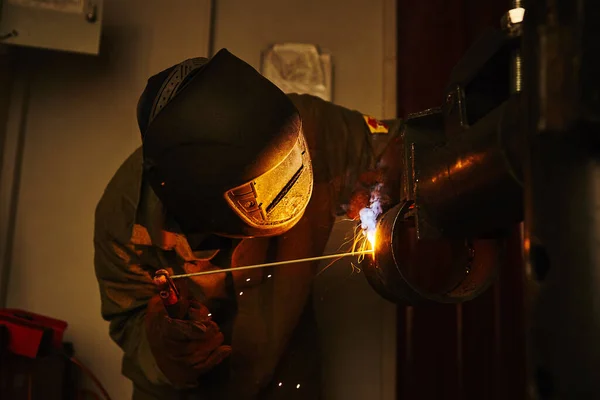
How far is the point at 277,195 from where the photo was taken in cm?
89

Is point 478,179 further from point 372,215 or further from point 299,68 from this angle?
point 299,68

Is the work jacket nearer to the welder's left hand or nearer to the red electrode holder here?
the welder's left hand

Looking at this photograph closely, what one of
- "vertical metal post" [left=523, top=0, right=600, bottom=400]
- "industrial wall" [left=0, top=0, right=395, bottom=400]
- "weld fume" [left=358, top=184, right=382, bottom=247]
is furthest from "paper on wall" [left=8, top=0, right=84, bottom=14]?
"vertical metal post" [left=523, top=0, right=600, bottom=400]

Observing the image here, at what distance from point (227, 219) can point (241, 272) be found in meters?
0.23

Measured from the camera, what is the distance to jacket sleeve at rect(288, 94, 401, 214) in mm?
1129

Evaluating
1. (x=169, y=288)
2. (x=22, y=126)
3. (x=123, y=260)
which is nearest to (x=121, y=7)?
(x=22, y=126)

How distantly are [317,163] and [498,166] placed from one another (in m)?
0.74

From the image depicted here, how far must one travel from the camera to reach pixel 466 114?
19.9 inches

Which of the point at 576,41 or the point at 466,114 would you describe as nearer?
the point at 576,41

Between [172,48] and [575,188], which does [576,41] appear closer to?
[575,188]

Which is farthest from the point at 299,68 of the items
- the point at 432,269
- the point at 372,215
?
the point at 432,269

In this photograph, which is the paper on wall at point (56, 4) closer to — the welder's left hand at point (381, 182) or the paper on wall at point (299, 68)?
the paper on wall at point (299, 68)

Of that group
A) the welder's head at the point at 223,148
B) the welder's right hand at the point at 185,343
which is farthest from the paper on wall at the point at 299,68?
the welder's right hand at the point at 185,343

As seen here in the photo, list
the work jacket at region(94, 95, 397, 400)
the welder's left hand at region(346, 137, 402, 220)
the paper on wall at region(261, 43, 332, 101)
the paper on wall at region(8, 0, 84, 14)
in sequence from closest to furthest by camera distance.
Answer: the welder's left hand at region(346, 137, 402, 220) → the work jacket at region(94, 95, 397, 400) → the paper on wall at region(8, 0, 84, 14) → the paper on wall at region(261, 43, 332, 101)
